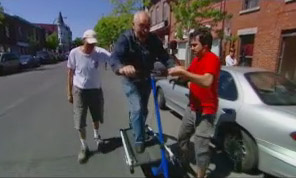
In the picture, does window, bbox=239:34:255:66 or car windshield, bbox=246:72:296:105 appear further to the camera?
window, bbox=239:34:255:66

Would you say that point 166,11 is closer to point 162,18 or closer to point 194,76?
point 162,18

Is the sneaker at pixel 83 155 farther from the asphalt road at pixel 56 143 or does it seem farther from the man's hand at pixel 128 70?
the man's hand at pixel 128 70

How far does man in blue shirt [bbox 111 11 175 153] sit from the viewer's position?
133 inches

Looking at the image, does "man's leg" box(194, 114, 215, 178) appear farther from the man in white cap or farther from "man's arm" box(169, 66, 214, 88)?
the man in white cap

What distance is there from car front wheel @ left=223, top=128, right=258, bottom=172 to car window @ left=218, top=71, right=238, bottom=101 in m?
0.52

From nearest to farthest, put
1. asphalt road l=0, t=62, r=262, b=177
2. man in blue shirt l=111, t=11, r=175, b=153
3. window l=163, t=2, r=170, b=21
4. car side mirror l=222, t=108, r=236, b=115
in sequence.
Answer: man in blue shirt l=111, t=11, r=175, b=153, asphalt road l=0, t=62, r=262, b=177, car side mirror l=222, t=108, r=236, b=115, window l=163, t=2, r=170, b=21

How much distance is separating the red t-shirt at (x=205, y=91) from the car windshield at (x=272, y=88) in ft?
3.27

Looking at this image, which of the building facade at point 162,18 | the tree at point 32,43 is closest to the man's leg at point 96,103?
the building facade at point 162,18

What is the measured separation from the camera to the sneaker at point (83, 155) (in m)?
4.16

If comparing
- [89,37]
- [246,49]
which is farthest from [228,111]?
[246,49]

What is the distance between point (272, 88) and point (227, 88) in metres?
0.65

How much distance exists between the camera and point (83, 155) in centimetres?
422

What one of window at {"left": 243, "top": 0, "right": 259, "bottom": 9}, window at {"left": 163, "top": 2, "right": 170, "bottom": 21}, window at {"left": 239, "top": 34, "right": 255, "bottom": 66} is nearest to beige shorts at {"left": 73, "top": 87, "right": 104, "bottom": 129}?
window at {"left": 239, "top": 34, "right": 255, "bottom": 66}

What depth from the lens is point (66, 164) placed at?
13.4 feet
